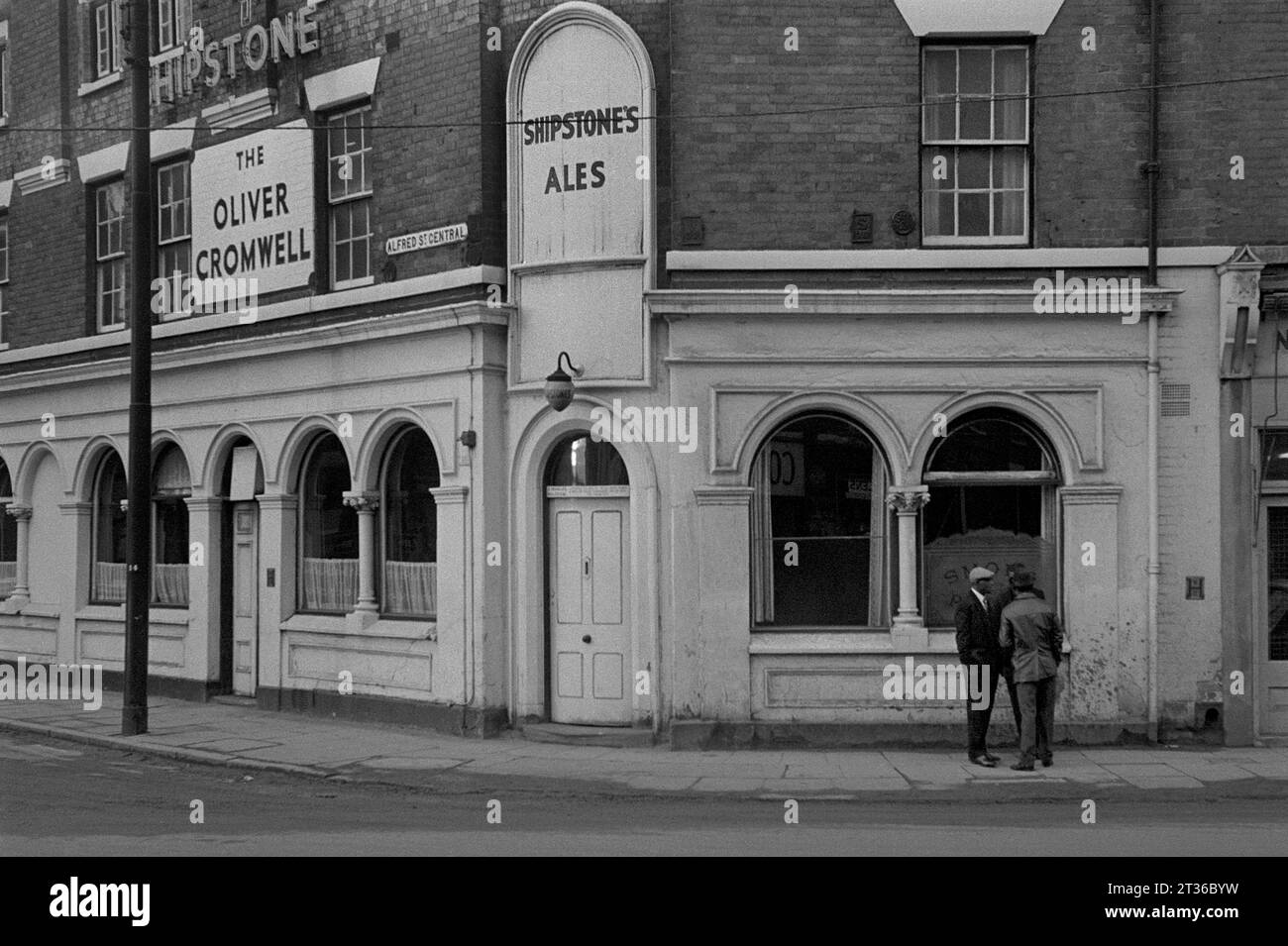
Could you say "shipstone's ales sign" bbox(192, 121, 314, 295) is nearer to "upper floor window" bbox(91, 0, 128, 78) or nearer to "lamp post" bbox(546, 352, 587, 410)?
→ "upper floor window" bbox(91, 0, 128, 78)

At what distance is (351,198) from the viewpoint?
56.0 ft

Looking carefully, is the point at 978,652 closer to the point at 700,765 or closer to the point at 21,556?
the point at 700,765

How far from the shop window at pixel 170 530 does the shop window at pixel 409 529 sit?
158 inches

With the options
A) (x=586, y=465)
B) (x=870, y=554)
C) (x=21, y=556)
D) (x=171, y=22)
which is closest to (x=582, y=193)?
(x=586, y=465)

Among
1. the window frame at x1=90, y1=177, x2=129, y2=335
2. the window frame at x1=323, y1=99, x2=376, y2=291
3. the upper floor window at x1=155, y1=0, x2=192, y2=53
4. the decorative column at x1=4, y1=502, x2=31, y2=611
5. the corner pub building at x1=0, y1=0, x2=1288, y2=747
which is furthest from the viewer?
the decorative column at x1=4, y1=502, x2=31, y2=611

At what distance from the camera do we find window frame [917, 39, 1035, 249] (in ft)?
48.8

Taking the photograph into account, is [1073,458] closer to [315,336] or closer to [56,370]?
[315,336]

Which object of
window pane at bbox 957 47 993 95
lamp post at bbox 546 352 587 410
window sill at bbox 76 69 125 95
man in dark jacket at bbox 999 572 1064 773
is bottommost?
man in dark jacket at bbox 999 572 1064 773

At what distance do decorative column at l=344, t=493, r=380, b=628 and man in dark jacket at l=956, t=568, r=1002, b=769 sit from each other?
6710 millimetres

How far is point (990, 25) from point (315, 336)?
26.2ft

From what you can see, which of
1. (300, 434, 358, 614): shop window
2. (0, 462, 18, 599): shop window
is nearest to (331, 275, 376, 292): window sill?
(300, 434, 358, 614): shop window

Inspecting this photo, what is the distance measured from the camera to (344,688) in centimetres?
1692

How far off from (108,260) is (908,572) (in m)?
12.3

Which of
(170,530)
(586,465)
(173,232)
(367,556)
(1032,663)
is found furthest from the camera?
(170,530)
